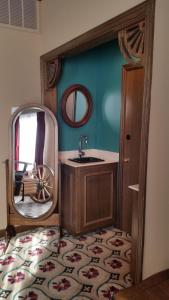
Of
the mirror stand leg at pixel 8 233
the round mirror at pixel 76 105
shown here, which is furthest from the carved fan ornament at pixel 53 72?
the mirror stand leg at pixel 8 233

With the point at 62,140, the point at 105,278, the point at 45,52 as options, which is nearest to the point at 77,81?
the point at 45,52

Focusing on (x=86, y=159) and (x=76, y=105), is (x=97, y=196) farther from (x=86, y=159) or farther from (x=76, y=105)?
(x=76, y=105)

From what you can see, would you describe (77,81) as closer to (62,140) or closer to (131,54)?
(62,140)

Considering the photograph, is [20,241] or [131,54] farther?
[20,241]

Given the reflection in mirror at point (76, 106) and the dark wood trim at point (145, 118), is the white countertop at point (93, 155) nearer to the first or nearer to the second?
the reflection in mirror at point (76, 106)

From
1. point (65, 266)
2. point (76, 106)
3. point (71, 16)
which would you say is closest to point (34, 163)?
point (76, 106)

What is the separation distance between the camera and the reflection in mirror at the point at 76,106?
323 centimetres

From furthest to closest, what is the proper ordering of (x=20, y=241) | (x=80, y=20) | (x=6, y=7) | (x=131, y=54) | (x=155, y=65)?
(x=20, y=241) → (x=6, y=7) → (x=80, y=20) → (x=131, y=54) → (x=155, y=65)

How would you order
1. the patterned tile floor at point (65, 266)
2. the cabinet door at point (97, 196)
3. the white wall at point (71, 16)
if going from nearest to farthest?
the white wall at point (71, 16) → the patterned tile floor at point (65, 266) → the cabinet door at point (97, 196)

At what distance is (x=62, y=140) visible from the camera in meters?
3.25

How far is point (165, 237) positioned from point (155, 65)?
3.47ft

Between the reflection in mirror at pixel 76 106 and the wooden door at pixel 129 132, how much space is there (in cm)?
60

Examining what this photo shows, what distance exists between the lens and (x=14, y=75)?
2.88m

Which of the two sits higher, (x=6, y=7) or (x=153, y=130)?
(x=6, y=7)
